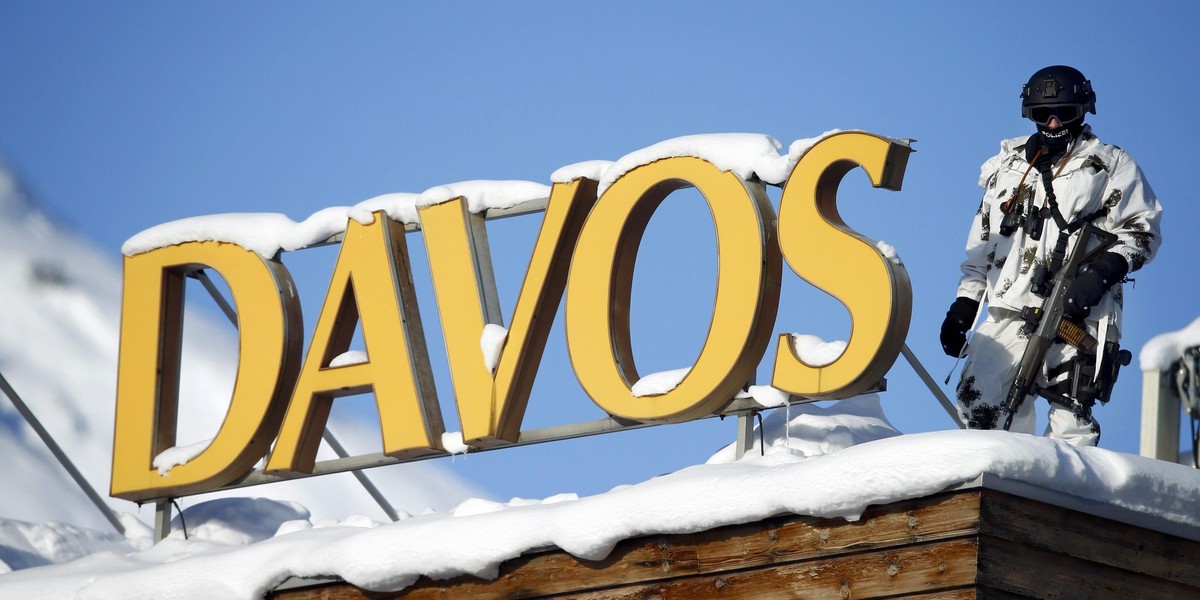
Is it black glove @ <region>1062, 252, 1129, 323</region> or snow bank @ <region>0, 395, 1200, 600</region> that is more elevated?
black glove @ <region>1062, 252, 1129, 323</region>

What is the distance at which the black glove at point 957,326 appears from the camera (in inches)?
353

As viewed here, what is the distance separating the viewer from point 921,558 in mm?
6312

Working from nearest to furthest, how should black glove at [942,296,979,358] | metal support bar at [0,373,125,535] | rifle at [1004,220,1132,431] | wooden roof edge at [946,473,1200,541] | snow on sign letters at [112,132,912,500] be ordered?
wooden roof edge at [946,473,1200,541], rifle at [1004,220,1132,431], snow on sign letters at [112,132,912,500], black glove at [942,296,979,358], metal support bar at [0,373,125,535]

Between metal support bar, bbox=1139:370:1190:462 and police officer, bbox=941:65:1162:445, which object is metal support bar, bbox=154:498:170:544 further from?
metal support bar, bbox=1139:370:1190:462

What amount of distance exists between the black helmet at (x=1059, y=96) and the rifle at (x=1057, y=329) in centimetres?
62

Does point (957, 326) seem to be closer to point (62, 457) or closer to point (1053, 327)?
point (1053, 327)

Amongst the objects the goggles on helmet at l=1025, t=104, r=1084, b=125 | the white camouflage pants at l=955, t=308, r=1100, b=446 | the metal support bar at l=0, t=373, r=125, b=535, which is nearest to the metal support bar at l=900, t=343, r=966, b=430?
the white camouflage pants at l=955, t=308, r=1100, b=446

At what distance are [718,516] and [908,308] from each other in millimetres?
2024

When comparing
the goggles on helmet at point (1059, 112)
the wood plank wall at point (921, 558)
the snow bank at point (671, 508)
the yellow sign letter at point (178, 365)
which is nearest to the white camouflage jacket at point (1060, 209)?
the goggles on helmet at point (1059, 112)

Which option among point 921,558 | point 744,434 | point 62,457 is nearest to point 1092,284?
point 744,434

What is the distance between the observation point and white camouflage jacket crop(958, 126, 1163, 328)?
27.8ft

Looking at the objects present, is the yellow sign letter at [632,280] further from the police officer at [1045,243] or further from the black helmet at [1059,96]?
the black helmet at [1059,96]

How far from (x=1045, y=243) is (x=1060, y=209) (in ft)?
0.63

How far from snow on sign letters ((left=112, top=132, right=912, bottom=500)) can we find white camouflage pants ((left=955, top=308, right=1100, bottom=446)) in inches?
30.0
